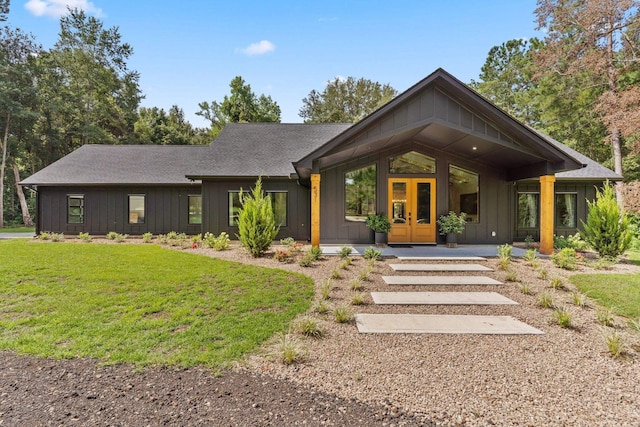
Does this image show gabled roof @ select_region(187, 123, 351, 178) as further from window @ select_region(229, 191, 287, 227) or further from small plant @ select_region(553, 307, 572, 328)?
small plant @ select_region(553, 307, 572, 328)

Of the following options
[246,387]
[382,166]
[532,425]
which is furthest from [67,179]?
[532,425]

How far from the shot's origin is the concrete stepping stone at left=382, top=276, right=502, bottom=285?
586cm

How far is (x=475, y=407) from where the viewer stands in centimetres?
230

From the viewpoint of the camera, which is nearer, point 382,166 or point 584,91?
point 382,166

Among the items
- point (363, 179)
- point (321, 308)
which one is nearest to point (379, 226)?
point (363, 179)

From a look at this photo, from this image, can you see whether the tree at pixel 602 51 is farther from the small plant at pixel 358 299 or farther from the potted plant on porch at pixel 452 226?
the small plant at pixel 358 299

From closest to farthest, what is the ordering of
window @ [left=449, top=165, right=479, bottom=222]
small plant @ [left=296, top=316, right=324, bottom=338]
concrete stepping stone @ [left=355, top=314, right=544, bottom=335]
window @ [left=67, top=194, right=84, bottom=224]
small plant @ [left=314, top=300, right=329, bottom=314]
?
1. small plant @ [left=296, top=316, right=324, bottom=338]
2. concrete stepping stone @ [left=355, top=314, right=544, bottom=335]
3. small plant @ [left=314, top=300, right=329, bottom=314]
4. window @ [left=449, top=165, right=479, bottom=222]
5. window @ [left=67, top=194, right=84, bottom=224]

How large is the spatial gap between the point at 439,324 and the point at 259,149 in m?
11.0

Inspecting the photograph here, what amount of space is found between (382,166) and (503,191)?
4.55 metres

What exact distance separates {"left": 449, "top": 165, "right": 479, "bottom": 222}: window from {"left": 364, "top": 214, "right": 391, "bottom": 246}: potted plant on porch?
2.51m

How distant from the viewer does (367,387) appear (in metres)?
2.56

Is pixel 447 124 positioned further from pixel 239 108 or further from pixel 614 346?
pixel 239 108

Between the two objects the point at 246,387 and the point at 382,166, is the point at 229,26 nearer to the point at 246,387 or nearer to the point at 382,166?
the point at 382,166

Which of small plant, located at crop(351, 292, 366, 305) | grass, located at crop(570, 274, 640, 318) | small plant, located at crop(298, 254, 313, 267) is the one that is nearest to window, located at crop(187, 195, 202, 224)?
small plant, located at crop(298, 254, 313, 267)
